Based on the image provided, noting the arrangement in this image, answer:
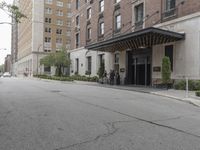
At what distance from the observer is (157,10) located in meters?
25.4

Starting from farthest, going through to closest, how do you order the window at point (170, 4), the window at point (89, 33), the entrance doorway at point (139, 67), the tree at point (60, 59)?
the tree at point (60, 59), the window at point (89, 33), the entrance doorway at point (139, 67), the window at point (170, 4)

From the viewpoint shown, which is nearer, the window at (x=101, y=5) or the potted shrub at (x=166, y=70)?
the potted shrub at (x=166, y=70)

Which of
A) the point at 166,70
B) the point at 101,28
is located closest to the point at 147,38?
the point at 166,70

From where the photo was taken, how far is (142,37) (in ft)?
73.9

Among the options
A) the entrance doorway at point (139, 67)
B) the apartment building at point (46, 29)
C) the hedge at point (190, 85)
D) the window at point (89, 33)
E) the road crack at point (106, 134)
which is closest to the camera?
the road crack at point (106, 134)

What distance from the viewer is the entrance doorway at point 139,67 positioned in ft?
89.1

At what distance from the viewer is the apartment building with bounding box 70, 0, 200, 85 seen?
21359 millimetres

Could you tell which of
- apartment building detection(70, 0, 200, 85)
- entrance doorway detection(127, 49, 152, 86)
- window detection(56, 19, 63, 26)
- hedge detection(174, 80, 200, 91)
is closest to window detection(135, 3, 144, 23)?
apartment building detection(70, 0, 200, 85)

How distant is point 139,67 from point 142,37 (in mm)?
6857

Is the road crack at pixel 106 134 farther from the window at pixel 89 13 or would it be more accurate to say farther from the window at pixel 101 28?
the window at pixel 89 13

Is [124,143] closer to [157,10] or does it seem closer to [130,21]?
[157,10]

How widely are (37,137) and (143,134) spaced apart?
2.58m

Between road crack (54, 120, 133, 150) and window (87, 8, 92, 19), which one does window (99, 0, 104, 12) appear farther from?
road crack (54, 120, 133, 150)

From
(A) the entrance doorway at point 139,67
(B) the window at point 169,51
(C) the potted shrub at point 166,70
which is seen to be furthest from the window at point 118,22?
(C) the potted shrub at point 166,70
